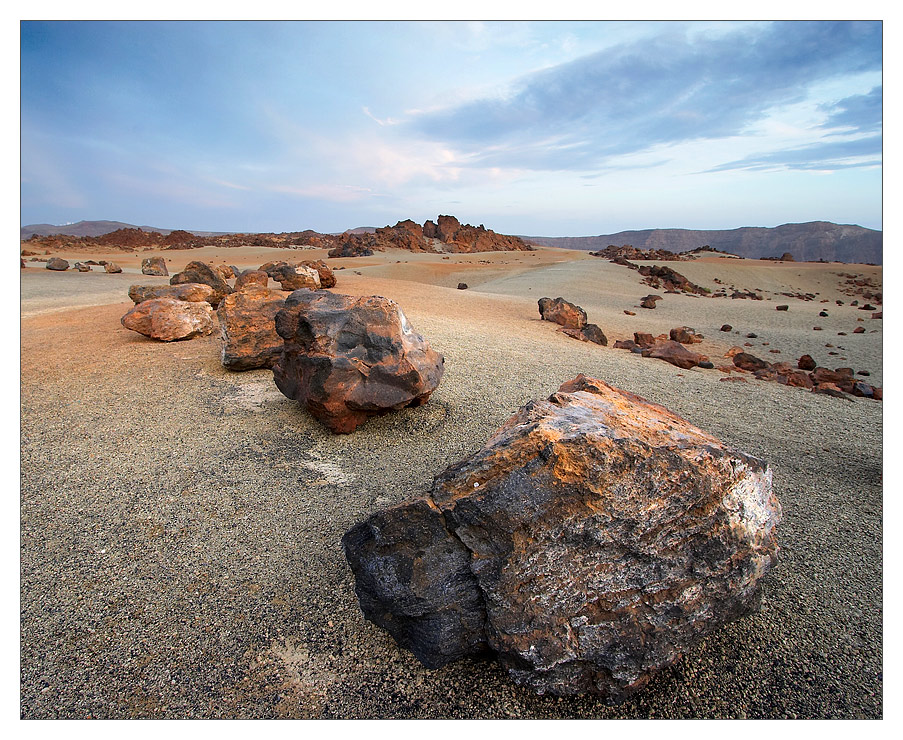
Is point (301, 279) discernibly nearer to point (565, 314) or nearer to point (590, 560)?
point (565, 314)

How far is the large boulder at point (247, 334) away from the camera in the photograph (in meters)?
5.94

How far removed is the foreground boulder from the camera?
204cm

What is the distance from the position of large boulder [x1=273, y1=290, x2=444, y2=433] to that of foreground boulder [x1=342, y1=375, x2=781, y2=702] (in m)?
2.43

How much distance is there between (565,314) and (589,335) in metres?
1.37

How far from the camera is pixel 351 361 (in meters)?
4.60

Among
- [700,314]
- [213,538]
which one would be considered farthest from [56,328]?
[700,314]

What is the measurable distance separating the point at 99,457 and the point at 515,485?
3.70 metres

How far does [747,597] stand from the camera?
83.6 inches

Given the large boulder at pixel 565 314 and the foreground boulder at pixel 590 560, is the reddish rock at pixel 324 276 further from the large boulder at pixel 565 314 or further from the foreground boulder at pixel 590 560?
the foreground boulder at pixel 590 560

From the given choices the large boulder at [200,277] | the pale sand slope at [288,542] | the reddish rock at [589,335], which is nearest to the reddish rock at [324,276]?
the large boulder at [200,277]

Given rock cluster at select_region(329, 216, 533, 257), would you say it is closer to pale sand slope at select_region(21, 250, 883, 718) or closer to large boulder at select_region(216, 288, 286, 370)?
large boulder at select_region(216, 288, 286, 370)

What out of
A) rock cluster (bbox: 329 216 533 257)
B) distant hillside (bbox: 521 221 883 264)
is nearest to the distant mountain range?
distant hillside (bbox: 521 221 883 264)

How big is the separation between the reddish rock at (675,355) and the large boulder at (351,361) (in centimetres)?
467

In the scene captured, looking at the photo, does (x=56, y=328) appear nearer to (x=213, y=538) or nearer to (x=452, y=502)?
(x=213, y=538)
